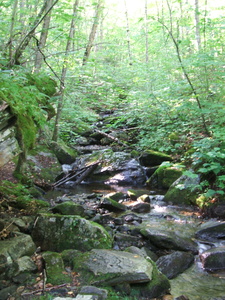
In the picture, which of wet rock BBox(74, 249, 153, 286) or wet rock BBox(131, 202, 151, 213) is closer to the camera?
wet rock BBox(74, 249, 153, 286)

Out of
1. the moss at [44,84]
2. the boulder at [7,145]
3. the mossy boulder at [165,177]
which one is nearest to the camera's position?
the boulder at [7,145]

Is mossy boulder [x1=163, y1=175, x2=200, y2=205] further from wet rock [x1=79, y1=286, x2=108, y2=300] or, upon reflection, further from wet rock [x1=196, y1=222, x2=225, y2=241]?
wet rock [x1=79, y1=286, x2=108, y2=300]

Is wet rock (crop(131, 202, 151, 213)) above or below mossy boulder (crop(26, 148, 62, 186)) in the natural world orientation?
below

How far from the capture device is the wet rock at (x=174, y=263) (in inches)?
173

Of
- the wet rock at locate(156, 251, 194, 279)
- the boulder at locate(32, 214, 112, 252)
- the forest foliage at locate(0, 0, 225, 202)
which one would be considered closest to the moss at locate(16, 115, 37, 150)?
the forest foliage at locate(0, 0, 225, 202)

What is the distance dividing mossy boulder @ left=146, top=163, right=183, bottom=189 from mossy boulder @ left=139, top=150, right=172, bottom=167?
133 cm

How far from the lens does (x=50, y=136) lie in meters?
13.0

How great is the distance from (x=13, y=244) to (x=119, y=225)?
3223 mm

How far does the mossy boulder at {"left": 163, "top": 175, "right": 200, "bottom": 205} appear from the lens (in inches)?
308

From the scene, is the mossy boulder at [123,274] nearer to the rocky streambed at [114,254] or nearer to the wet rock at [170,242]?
the rocky streambed at [114,254]

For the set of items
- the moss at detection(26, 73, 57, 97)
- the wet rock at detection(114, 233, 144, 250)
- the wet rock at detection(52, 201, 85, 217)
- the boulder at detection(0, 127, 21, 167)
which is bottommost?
the wet rock at detection(114, 233, 144, 250)

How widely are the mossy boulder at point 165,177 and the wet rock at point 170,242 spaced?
4237 mm

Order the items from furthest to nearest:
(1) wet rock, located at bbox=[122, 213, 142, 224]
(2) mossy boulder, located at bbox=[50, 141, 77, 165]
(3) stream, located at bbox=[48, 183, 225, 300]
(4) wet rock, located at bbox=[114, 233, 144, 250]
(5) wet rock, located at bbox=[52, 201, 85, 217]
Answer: (2) mossy boulder, located at bbox=[50, 141, 77, 165] → (1) wet rock, located at bbox=[122, 213, 142, 224] → (5) wet rock, located at bbox=[52, 201, 85, 217] → (4) wet rock, located at bbox=[114, 233, 144, 250] → (3) stream, located at bbox=[48, 183, 225, 300]

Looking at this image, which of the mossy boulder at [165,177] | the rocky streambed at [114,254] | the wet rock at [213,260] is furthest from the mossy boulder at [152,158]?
the wet rock at [213,260]
